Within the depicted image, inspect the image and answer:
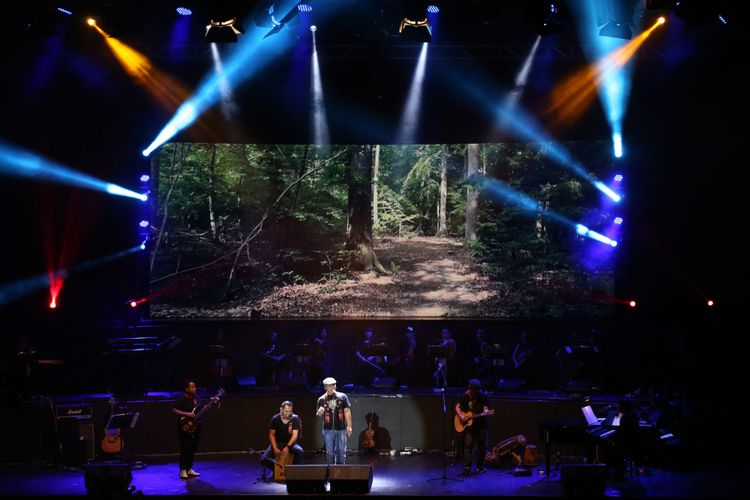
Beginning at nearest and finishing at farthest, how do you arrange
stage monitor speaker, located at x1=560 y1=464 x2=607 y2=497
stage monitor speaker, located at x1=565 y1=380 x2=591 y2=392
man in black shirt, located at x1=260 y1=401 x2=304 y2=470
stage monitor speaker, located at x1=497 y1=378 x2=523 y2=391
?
1. stage monitor speaker, located at x1=560 y1=464 x2=607 y2=497
2. man in black shirt, located at x1=260 y1=401 x2=304 y2=470
3. stage monitor speaker, located at x1=565 y1=380 x2=591 y2=392
4. stage monitor speaker, located at x1=497 y1=378 x2=523 y2=391

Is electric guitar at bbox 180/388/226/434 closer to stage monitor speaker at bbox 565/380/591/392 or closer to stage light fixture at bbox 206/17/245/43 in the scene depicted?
stage light fixture at bbox 206/17/245/43

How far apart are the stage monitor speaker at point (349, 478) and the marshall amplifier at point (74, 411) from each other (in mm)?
5192

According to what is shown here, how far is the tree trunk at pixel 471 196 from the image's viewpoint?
18.1 m

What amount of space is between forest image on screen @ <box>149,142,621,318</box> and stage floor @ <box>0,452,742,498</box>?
433 centimetres

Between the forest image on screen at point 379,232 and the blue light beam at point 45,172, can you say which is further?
the forest image on screen at point 379,232

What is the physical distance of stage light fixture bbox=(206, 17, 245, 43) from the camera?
13.7 meters

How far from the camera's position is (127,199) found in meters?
18.3

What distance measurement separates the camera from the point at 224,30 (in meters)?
13.8

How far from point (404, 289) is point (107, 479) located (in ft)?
27.2

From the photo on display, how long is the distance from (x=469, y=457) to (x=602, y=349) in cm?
438

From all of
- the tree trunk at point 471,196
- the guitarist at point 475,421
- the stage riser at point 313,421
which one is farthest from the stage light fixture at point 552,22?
the stage riser at point 313,421

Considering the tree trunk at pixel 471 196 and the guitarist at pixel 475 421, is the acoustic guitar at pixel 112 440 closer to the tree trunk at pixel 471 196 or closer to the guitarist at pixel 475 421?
the guitarist at pixel 475 421

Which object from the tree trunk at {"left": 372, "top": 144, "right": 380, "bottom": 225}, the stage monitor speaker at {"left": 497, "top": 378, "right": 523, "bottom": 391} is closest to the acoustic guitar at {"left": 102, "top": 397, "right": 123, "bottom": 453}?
the tree trunk at {"left": 372, "top": 144, "right": 380, "bottom": 225}

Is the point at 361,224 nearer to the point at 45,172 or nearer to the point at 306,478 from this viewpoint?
the point at 45,172
